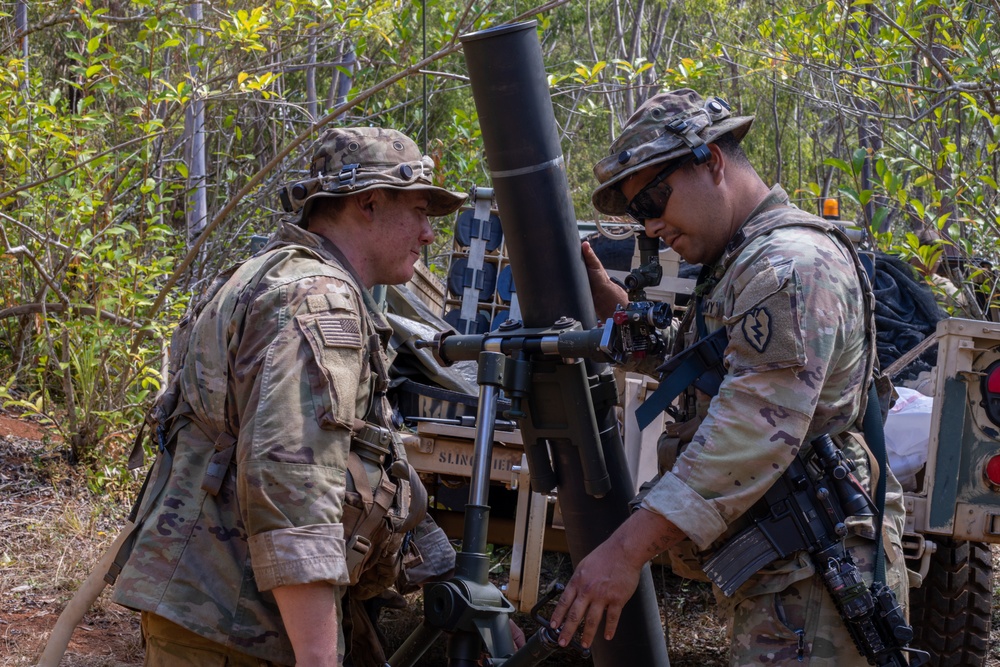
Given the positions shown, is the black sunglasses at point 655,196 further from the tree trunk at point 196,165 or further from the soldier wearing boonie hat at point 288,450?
the tree trunk at point 196,165

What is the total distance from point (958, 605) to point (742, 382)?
2266 mm

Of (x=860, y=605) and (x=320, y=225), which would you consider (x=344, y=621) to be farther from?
(x=860, y=605)

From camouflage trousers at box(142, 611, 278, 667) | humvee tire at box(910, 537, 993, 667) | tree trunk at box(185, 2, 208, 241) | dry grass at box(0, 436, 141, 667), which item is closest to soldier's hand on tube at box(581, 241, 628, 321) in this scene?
camouflage trousers at box(142, 611, 278, 667)

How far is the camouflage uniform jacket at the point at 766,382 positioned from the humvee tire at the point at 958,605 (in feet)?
6.44

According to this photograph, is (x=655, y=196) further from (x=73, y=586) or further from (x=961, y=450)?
(x=73, y=586)

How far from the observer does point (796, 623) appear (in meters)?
2.41

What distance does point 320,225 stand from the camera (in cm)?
261

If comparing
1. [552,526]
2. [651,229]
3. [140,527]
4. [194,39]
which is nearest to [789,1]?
[194,39]

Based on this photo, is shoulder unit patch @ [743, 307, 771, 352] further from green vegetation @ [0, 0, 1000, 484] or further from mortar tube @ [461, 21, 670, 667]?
green vegetation @ [0, 0, 1000, 484]

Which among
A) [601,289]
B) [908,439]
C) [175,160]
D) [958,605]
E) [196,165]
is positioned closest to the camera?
[601,289]

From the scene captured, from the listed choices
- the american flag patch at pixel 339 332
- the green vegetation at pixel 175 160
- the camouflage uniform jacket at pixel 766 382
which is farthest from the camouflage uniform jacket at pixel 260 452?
the green vegetation at pixel 175 160

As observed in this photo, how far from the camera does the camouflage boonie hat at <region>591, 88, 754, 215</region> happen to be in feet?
8.41

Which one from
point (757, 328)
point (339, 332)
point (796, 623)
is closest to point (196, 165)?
point (339, 332)

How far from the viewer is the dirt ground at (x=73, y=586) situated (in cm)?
445
